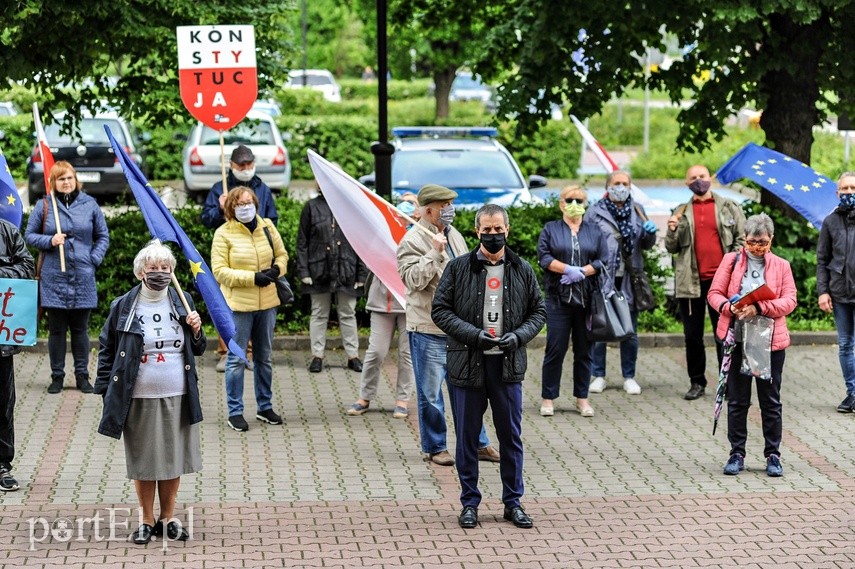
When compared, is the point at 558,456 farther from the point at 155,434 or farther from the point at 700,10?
the point at 700,10

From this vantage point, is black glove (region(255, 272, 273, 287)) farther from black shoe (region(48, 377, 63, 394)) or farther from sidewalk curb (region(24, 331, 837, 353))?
sidewalk curb (region(24, 331, 837, 353))

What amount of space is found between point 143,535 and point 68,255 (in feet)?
14.2

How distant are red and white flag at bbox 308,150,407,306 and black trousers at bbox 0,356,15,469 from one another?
9.06 ft

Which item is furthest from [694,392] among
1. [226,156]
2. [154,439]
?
[226,156]

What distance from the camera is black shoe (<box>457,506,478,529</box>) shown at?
8227 mm

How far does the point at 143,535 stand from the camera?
7836mm

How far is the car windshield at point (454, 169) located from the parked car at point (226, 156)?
7.67 meters

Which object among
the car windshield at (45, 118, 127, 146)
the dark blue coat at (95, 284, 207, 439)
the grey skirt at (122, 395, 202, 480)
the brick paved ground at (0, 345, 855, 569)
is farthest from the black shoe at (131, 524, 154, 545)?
the car windshield at (45, 118, 127, 146)

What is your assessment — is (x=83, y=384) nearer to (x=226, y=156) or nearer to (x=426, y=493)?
(x=426, y=493)

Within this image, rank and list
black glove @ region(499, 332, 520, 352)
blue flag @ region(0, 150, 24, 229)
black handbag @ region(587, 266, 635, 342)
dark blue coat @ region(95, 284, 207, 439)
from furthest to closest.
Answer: black handbag @ region(587, 266, 635, 342), blue flag @ region(0, 150, 24, 229), black glove @ region(499, 332, 520, 352), dark blue coat @ region(95, 284, 207, 439)

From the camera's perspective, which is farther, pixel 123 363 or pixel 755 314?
pixel 755 314

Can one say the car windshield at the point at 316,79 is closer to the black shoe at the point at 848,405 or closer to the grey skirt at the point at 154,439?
the black shoe at the point at 848,405

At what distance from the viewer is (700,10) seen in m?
13.8

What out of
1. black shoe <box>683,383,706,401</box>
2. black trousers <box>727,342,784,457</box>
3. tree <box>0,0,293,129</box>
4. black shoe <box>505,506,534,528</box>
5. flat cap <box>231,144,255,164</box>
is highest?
tree <box>0,0,293,129</box>
